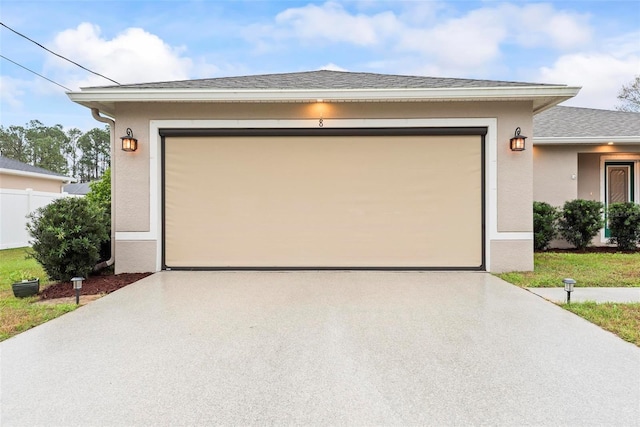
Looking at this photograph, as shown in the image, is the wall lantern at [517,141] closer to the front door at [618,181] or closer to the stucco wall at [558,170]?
the stucco wall at [558,170]

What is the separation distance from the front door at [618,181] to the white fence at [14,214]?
49.3 ft

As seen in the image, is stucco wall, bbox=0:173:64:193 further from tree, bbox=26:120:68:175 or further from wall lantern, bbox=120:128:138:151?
tree, bbox=26:120:68:175

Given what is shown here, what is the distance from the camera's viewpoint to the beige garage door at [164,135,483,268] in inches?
241

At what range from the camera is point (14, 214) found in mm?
10438

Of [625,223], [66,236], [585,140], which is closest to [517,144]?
[585,140]

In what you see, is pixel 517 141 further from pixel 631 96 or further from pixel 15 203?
pixel 631 96

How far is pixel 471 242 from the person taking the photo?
6102 mm

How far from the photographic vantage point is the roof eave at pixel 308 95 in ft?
18.2

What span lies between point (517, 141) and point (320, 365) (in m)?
5.12

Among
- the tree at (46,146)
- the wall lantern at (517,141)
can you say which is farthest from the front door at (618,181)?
the tree at (46,146)

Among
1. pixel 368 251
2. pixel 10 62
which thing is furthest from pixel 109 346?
pixel 10 62

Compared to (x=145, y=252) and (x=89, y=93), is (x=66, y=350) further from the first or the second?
(x=89, y=93)

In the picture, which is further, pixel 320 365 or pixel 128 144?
pixel 128 144

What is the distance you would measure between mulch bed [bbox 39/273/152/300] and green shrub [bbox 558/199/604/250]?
29.1 feet
